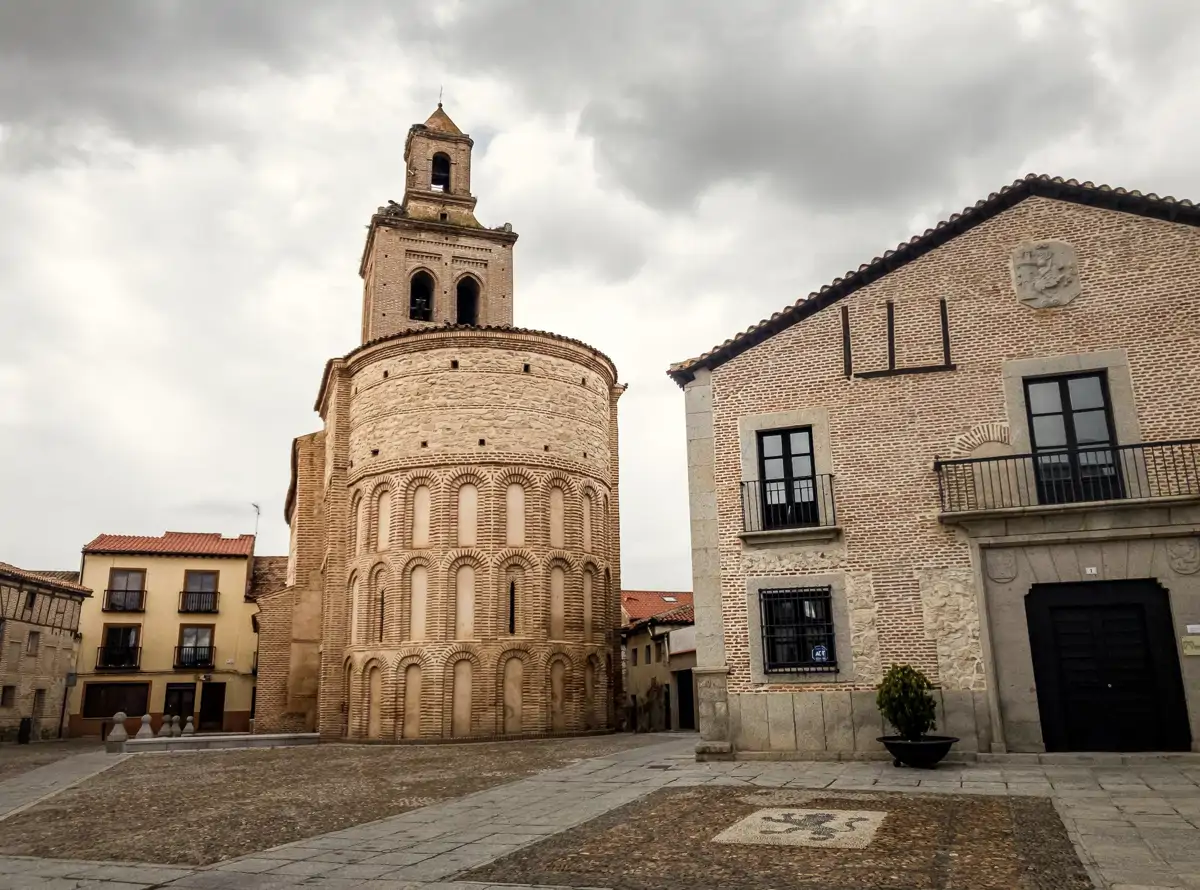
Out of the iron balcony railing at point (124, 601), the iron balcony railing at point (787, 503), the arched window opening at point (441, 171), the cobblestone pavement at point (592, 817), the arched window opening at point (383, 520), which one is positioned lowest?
the cobblestone pavement at point (592, 817)

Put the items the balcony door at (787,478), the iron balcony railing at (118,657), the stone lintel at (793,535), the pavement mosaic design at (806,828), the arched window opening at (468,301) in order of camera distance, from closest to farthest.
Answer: the pavement mosaic design at (806,828) < the stone lintel at (793,535) < the balcony door at (787,478) < the arched window opening at (468,301) < the iron balcony railing at (118,657)

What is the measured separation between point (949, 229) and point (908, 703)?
8.29 m

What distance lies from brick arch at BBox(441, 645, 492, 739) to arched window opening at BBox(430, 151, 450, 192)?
20.5 m

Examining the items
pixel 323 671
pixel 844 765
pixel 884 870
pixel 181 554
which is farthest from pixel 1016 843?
pixel 181 554

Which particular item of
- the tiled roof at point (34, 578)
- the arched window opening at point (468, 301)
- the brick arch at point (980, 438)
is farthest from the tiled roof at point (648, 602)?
the brick arch at point (980, 438)

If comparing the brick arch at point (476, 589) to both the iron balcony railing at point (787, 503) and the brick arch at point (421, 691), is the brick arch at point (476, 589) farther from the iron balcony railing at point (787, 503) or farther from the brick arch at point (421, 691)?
the iron balcony railing at point (787, 503)

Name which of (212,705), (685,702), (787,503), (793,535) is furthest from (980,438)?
(212,705)

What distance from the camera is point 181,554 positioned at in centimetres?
4419

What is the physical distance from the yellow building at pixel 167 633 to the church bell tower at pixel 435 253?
16898 millimetres

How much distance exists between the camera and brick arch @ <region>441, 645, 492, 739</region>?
24.0 metres

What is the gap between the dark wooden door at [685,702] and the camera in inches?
1350

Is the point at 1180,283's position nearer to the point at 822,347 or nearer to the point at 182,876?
the point at 822,347

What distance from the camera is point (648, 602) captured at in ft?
170

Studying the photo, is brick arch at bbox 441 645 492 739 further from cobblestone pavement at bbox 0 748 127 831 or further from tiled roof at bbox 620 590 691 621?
tiled roof at bbox 620 590 691 621
